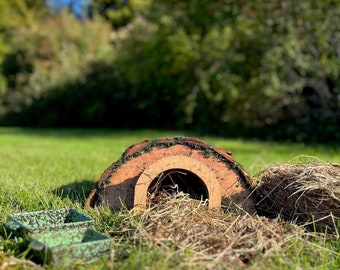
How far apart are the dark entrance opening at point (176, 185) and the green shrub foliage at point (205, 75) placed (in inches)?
320

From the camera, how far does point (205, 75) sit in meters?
13.9

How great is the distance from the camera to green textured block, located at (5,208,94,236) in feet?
10.3

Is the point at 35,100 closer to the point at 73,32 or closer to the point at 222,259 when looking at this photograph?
the point at 73,32

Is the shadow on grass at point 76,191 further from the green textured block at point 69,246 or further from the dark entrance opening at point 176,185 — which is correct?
the green textured block at point 69,246

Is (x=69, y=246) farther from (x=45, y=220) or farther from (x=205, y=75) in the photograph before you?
(x=205, y=75)

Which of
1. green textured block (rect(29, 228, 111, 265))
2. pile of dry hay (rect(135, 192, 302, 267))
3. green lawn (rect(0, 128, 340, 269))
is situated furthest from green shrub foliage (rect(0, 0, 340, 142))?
green textured block (rect(29, 228, 111, 265))

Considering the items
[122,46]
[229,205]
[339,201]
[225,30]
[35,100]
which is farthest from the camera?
[35,100]

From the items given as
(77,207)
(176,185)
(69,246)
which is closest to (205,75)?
(176,185)

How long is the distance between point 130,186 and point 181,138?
584 millimetres

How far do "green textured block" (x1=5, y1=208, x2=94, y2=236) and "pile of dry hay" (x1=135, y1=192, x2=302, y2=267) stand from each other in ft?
1.30

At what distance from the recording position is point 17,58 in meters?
22.5

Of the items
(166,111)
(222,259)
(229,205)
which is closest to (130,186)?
(229,205)

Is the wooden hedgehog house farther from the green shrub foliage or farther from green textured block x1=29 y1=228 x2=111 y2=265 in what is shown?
the green shrub foliage

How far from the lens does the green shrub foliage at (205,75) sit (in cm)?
1197
